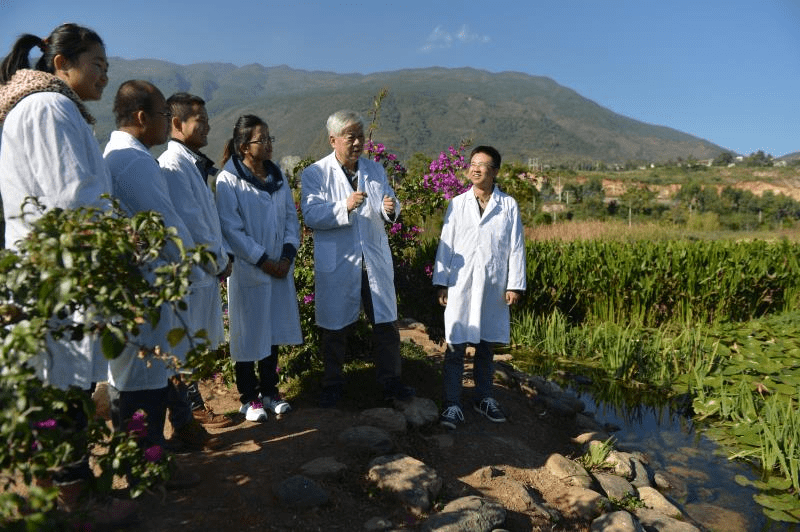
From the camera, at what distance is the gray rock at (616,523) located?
308 centimetres

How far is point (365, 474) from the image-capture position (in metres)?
3.19

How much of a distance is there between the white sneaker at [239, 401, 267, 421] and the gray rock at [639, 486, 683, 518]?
241 cm

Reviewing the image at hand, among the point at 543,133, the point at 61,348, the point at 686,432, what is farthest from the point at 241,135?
the point at 543,133

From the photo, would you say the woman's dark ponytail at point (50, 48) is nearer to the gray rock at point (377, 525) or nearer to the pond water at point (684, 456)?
the gray rock at point (377, 525)

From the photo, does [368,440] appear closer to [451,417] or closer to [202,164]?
[451,417]

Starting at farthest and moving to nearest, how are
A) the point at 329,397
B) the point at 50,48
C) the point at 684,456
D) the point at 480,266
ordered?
the point at 684,456, the point at 480,266, the point at 329,397, the point at 50,48

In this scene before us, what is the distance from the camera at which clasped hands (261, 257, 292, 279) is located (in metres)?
3.82

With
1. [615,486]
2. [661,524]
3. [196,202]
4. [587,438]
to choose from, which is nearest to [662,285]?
[587,438]

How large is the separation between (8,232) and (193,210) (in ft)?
3.04

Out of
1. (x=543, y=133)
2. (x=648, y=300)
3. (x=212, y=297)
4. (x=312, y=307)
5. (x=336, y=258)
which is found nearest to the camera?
(x=212, y=297)

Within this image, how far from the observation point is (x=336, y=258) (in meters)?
4.03

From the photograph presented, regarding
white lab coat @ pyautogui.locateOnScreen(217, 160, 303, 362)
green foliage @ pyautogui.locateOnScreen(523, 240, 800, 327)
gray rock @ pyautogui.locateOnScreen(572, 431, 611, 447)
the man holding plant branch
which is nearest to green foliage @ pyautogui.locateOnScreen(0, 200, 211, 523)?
white lab coat @ pyautogui.locateOnScreen(217, 160, 303, 362)

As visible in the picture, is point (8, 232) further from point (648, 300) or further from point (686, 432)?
point (648, 300)

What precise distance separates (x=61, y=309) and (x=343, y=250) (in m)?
2.39
